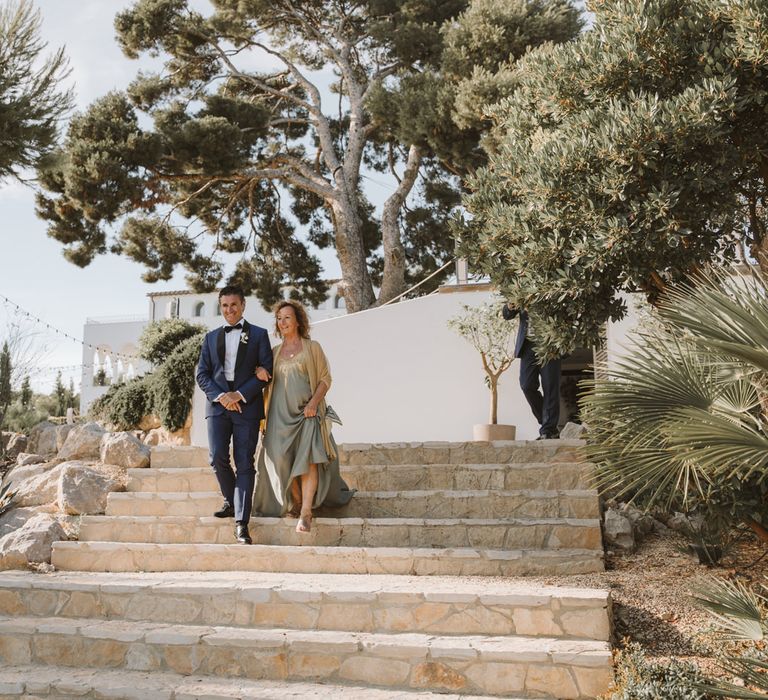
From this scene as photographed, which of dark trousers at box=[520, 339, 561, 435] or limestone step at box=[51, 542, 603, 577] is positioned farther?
dark trousers at box=[520, 339, 561, 435]

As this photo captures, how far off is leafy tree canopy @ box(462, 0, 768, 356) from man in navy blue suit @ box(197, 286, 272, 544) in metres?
2.09

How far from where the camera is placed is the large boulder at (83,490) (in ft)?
23.7

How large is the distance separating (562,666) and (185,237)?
1423 cm

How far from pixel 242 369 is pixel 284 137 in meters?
12.3

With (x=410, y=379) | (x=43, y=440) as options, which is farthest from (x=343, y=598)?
(x=43, y=440)

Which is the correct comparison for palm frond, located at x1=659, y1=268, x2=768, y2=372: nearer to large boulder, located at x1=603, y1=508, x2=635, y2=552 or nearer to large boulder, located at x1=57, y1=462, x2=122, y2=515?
large boulder, located at x1=603, y1=508, x2=635, y2=552

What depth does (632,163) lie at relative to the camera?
541cm

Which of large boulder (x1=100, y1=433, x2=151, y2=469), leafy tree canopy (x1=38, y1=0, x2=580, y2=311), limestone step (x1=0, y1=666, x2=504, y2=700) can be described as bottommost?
limestone step (x1=0, y1=666, x2=504, y2=700)

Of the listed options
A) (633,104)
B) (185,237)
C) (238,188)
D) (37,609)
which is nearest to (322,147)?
(238,188)

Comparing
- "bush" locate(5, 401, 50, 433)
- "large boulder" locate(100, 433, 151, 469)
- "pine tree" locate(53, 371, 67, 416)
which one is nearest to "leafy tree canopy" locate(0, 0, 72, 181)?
"large boulder" locate(100, 433, 151, 469)

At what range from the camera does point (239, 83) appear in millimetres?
17203

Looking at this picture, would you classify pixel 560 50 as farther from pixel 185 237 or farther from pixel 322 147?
pixel 185 237

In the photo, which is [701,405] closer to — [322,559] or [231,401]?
[322,559]

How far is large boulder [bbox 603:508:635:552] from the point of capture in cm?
611
